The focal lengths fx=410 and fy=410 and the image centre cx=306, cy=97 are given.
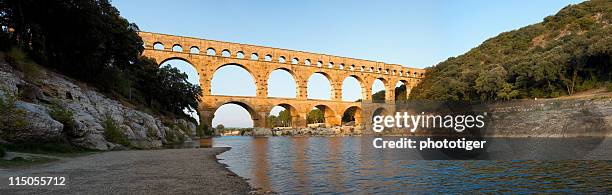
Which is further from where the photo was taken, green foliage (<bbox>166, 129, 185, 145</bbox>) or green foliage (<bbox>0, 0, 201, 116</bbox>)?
green foliage (<bbox>166, 129, 185, 145</bbox>)

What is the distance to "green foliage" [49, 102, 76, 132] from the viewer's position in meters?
13.3

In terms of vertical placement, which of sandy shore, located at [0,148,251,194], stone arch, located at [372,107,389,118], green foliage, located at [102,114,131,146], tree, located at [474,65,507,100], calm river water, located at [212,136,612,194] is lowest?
calm river water, located at [212,136,612,194]

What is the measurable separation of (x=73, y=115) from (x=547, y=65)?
144 ft

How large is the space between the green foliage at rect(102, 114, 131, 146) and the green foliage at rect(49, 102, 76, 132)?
268cm

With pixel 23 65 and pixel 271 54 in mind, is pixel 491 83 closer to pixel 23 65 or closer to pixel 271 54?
pixel 271 54

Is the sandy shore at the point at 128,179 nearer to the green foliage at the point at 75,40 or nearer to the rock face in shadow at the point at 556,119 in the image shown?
the green foliage at the point at 75,40

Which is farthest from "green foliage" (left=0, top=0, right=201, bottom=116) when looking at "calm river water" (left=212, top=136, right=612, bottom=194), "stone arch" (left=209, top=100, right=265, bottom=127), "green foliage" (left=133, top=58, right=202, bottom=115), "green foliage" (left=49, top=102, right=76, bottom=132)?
"stone arch" (left=209, top=100, right=265, bottom=127)

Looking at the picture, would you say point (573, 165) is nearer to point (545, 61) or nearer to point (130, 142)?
point (130, 142)

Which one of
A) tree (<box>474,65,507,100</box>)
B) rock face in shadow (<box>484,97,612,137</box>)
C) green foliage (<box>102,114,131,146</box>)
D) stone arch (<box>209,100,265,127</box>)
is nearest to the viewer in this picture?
green foliage (<box>102,114,131,146</box>)

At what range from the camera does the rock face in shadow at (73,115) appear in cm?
1157

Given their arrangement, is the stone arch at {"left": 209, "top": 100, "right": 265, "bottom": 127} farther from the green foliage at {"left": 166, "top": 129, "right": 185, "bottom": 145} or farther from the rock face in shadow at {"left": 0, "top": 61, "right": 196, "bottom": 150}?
the rock face in shadow at {"left": 0, "top": 61, "right": 196, "bottom": 150}

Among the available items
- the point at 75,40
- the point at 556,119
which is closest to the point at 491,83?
the point at 556,119

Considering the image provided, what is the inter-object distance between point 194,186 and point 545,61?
45240mm

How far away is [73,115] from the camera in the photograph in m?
14.8
